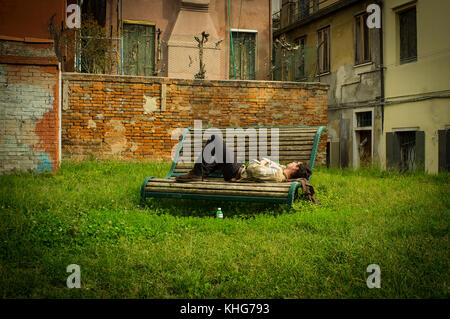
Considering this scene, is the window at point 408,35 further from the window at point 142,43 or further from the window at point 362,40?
the window at point 142,43

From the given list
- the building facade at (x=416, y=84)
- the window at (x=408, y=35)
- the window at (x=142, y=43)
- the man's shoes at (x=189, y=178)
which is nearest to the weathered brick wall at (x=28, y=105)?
the man's shoes at (x=189, y=178)

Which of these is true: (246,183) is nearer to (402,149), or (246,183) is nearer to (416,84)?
(416,84)

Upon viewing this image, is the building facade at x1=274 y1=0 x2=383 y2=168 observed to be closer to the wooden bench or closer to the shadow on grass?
the wooden bench

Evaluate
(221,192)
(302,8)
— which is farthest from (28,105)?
(302,8)

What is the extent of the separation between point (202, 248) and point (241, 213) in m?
1.66

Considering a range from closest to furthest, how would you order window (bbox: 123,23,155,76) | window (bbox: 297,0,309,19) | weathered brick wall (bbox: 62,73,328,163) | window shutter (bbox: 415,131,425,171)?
1. weathered brick wall (bbox: 62,73,328,163)
2. window shutter (bbox: 415,131,425,171)
3. window (bbox: 123,23,155,76)
4. window (bbox: 297,0,309,19)

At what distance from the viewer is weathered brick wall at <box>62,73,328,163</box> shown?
1028cm

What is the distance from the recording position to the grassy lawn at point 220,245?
10.1ft

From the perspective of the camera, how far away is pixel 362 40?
54.3 feet

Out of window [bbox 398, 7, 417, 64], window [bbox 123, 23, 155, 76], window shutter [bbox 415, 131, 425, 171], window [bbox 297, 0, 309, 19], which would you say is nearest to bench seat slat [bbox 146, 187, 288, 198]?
window shutter [bbox 415, 131, 425, 171]

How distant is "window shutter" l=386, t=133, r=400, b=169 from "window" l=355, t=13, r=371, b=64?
11.1ft

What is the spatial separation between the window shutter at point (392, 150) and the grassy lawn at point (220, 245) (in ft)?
27.5

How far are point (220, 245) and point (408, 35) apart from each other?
13.2m
